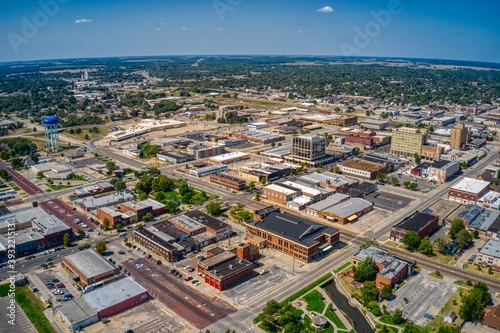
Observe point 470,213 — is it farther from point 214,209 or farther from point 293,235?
point 214,209

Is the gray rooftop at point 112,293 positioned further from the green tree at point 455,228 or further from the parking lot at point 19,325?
the green tree at point 455,228

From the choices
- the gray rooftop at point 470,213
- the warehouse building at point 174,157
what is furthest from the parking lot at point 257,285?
the warehouse building at point 174,157

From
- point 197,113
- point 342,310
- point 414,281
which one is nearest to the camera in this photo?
point 342,310

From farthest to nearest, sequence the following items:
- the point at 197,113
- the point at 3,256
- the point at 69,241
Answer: the point at 197,113 < the point at 69,241 < the point at 3,256

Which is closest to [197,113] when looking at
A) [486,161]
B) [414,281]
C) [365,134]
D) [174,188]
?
[365,134]

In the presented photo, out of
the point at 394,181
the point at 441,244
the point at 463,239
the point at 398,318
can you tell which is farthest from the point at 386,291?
the point at 394,181

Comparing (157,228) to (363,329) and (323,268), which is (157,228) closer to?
(323,268)
